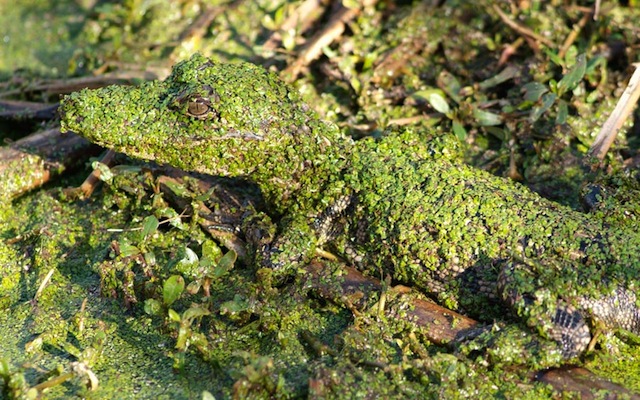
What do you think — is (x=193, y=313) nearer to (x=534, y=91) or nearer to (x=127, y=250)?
(x=127, y=250)

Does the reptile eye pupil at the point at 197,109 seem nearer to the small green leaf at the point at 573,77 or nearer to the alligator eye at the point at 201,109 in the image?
the alligator eye at the point at 201,109

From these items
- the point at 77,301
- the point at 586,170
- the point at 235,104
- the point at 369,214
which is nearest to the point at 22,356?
the point at 77,301

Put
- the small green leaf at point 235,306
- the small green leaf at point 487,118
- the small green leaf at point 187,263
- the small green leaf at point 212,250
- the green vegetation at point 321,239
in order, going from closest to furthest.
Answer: the green vegetation at point 321,239 < the small green leaf at point 235,306 < the small green leaf at point 187,263 < the small green leaf at point 212,250 < the small green leaf at point 487,118

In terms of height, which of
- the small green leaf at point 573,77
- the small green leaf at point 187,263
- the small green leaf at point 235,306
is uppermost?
the small green leaf at point 573,77

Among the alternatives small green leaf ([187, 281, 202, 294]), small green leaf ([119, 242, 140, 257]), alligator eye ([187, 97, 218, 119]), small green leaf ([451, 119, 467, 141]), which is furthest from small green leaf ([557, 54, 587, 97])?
small green leaf ([119, 242, 140, 257])

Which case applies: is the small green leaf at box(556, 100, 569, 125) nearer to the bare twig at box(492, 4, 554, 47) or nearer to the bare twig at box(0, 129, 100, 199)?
the bare twig at box(492, 4, 554, 47)

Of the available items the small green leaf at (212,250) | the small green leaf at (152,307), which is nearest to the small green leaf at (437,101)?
the small green leaf at (212,250)

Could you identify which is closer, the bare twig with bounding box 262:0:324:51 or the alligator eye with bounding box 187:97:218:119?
the alligator eye with bounding box 187:97:218:119
